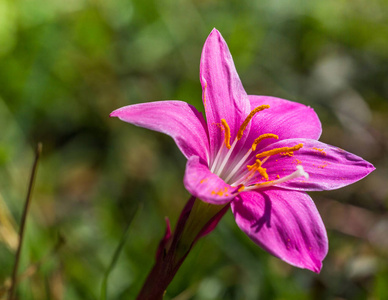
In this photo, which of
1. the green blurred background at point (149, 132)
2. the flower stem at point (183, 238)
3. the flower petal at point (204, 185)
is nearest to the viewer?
Result: the flower petal at point (204, 185)

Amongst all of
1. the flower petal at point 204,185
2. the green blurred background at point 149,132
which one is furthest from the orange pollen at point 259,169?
the green blurred background at point 149,132

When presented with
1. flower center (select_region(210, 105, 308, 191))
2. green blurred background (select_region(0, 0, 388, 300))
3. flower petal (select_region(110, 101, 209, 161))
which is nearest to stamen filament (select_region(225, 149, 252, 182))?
flower center (select_region(210, 105, 308, 191))

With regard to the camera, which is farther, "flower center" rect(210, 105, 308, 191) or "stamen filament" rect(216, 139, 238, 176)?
"stamen filament" rect(216, 139, 238, 176)

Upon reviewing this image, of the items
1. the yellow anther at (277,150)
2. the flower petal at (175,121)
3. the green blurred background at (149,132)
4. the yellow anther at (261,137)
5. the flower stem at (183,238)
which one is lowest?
the green blurred background at (149,132)

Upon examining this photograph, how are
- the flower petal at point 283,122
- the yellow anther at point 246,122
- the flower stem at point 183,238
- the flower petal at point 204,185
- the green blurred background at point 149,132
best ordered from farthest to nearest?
the green blurred background at point 149,132 → the flower petal at point 283,122 → the yellow anther at point 246,122 → the flower stem at point 183,238 → the flower petal at point 204,185

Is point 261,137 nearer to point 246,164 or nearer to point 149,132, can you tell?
point 246,164

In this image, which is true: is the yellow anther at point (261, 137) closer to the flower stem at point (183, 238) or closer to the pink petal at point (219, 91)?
the pink petal at point (219, 91)

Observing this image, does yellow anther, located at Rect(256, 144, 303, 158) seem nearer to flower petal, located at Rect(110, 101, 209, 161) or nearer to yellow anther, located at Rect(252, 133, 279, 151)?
yellow anther, located at Rect(252, 133, 279, 151)
